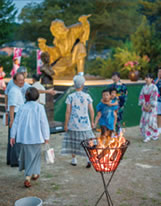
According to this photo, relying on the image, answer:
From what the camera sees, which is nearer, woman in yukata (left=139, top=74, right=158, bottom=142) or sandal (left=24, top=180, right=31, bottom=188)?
sandal (left=24, top=180, right=31, bottom=188)

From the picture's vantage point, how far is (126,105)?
34.5 feet

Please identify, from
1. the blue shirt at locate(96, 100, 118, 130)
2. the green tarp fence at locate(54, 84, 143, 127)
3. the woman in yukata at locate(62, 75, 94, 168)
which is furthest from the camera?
the green tarp fence at locate(54, 84, 143, 127)

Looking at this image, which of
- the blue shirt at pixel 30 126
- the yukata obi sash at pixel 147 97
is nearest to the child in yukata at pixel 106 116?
the yukata obi sash at pixel 147 97

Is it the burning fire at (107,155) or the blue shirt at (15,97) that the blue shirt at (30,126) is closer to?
the blue shirt at (15,97)

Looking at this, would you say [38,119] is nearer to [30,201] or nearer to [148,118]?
[30,201]

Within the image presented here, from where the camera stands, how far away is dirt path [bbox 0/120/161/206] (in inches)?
165

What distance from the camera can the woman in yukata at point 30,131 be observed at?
454 cm

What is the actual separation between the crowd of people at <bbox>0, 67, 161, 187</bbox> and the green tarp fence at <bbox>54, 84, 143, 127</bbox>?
2405 mm

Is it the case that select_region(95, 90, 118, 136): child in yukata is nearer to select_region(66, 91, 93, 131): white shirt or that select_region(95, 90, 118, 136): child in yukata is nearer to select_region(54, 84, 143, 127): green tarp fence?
select_region(66, 91, 93, 131): white shirt

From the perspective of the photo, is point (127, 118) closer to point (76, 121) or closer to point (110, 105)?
point (110, 105)

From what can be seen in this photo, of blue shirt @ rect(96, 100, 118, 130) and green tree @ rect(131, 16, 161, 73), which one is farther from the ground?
green tree @ rect(131, 16, 161, 73)

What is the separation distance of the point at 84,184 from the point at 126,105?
6036mm

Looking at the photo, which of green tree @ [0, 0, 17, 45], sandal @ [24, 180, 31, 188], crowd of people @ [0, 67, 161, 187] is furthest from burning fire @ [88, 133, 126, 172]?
green tree @ [0, 0, 17, 45]

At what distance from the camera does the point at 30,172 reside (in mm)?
4605
